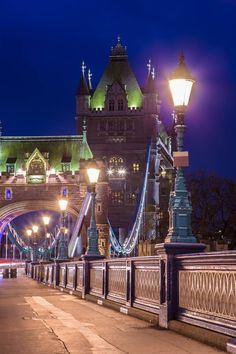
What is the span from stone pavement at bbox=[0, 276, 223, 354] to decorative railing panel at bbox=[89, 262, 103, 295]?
3293 mm

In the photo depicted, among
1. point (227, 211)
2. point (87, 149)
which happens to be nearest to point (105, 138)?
point (87, 149)

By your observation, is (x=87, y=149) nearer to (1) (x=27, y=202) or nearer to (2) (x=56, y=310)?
(1) (x=27, y=202)

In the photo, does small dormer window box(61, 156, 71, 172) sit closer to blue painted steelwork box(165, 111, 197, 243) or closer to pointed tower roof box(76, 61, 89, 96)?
pointed tower roof box(76, 61, 89, 96)

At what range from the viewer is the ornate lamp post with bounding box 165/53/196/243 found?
1108 cm

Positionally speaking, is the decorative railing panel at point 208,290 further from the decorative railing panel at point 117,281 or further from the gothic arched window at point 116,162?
the gothic arched window at point 116,162

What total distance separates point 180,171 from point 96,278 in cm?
833

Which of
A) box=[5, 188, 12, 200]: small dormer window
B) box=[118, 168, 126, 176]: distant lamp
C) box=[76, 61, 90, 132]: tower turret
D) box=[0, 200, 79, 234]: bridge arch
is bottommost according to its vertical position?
box=[0, 200, 79, 234]: bridge arch

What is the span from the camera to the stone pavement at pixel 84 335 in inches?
346

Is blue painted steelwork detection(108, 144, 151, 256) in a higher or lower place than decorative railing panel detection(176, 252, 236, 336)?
higher

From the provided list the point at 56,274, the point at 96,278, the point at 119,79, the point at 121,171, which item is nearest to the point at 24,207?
the point at 121,171

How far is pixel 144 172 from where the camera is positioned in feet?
328

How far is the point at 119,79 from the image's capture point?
370ft

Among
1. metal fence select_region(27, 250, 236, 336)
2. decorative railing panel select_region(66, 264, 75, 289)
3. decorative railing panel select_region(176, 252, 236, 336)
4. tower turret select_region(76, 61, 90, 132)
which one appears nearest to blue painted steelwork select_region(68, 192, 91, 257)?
tower turret select_region(76, 61, 90, 132)

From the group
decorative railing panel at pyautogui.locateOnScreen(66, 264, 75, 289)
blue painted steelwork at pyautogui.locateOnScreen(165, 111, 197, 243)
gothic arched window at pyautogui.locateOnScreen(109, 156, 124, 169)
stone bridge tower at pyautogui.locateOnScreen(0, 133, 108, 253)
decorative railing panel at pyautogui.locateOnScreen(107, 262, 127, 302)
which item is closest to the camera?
blue painted steelwork at pyautogui.locateOnScreen(165, 111, 197, 243)
